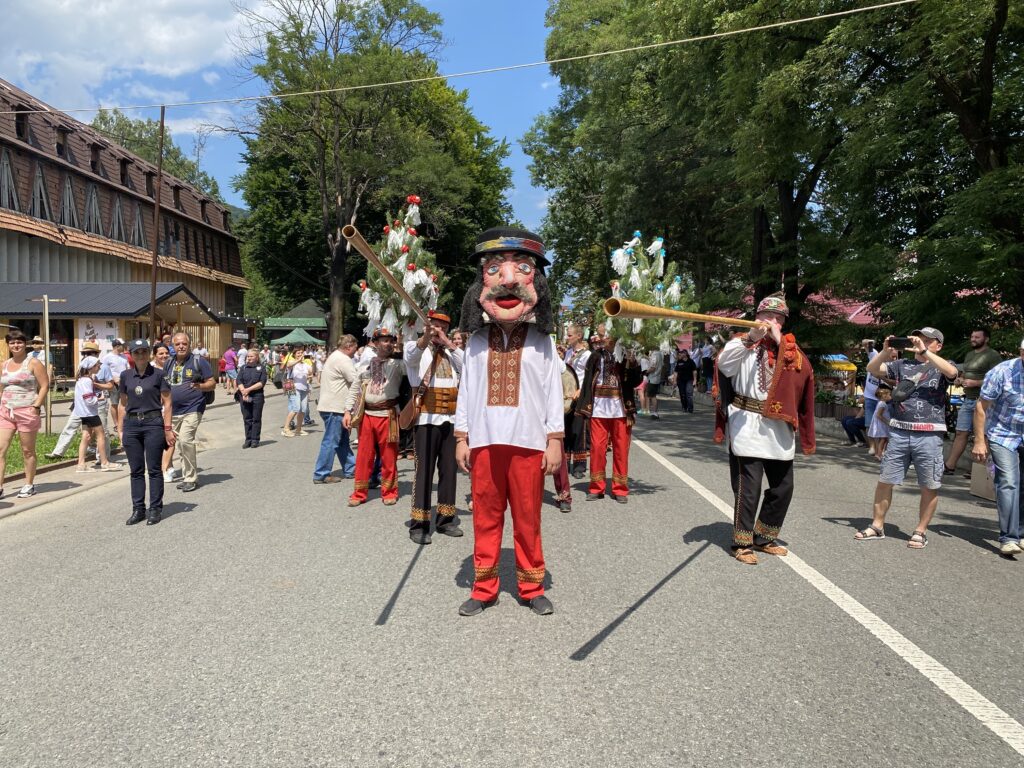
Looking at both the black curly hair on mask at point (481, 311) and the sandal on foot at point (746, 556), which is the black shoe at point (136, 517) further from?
the sandal on foot at point (746, 556)

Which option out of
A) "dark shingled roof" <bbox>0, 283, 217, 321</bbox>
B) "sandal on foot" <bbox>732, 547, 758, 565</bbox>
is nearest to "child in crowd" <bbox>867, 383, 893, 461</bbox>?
"sandal on foot" <bbox>732, 547, 758, 565</bbox>

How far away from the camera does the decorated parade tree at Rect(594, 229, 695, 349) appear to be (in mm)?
7602

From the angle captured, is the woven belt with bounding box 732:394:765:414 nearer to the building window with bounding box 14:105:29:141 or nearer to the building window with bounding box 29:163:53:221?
the building window with bounding box 29:163:53:221

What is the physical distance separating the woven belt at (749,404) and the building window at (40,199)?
3079 cm

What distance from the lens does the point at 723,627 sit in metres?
4.13

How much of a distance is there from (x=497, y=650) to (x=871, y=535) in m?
3.95

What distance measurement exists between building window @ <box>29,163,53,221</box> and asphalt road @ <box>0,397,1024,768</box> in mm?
27019

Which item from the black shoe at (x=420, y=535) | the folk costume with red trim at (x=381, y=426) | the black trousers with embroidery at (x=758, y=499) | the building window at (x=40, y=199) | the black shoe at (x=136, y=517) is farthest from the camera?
the building window at (x=40, y=199)

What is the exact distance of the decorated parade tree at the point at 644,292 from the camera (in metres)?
7.60

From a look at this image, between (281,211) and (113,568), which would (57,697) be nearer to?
(113,568)

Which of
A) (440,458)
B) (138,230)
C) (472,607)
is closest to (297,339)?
(138,230)

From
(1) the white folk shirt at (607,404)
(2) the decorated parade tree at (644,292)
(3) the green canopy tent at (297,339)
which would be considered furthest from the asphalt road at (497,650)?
(3) the green canopy tent at (297,339)

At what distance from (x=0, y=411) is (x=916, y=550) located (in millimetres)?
8764

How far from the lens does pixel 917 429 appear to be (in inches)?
241
